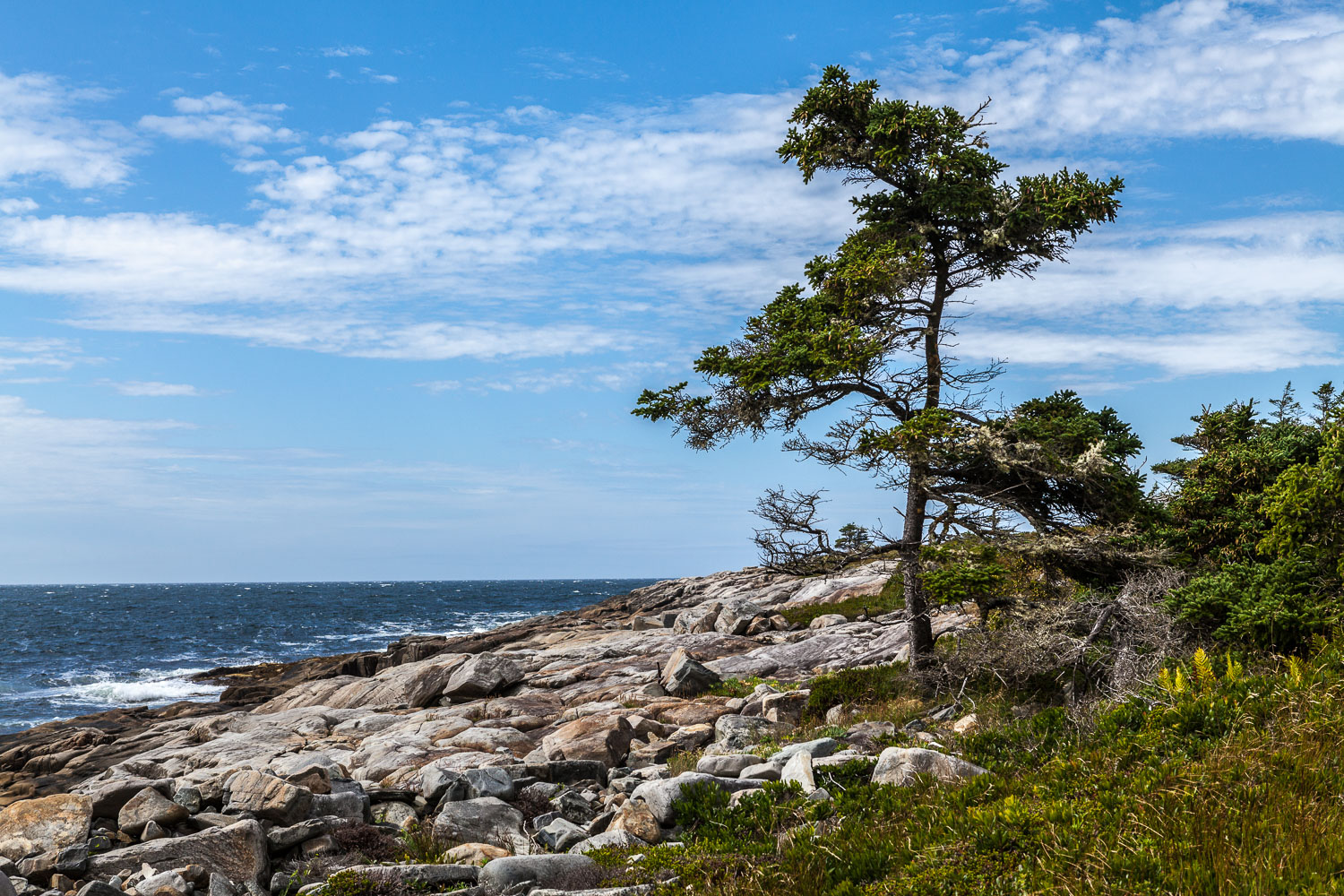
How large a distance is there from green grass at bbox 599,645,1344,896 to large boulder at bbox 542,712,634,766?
4.46m

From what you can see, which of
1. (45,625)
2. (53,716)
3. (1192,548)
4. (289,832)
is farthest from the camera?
(45,625)

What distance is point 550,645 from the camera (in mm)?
32188

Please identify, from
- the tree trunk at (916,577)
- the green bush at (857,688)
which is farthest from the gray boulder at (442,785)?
the tree trunk at (916,577)

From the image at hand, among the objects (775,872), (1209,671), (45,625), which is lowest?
(45,625)

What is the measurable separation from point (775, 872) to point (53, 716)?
1425 inches

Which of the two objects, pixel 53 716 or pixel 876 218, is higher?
pixel 876 218

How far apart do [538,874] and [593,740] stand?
604 cm

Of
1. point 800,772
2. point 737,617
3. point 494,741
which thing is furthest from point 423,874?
point 737,617

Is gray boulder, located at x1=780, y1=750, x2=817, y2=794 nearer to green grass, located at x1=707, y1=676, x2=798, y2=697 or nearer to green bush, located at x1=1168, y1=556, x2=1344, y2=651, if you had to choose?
green bush, located at x1=1168, y1=556, x2=1344, y2=651

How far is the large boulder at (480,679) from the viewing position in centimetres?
2095

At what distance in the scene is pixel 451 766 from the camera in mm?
12672

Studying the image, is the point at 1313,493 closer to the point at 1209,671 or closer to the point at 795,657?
the point at 1209,671

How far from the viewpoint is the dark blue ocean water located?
37.0 metres

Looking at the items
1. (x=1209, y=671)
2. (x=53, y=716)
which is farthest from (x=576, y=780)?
(x=53, y=716)
